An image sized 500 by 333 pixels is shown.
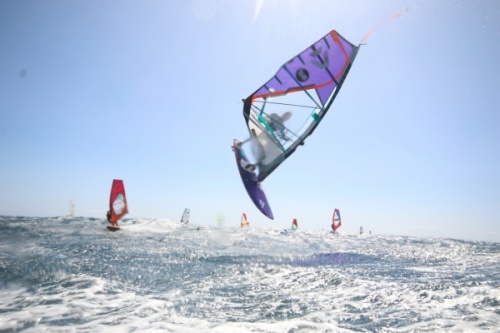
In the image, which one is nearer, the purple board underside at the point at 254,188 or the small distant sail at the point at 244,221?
the purple board underside at the point at 254,188

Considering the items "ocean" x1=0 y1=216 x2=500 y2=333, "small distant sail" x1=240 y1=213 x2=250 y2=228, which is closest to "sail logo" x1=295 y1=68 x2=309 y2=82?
"ocean" x1=0 y1=216 x2=500 y2=333

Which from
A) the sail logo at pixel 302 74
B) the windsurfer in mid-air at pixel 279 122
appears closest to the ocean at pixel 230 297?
the windsurfer in mid-air at pixel 279 122

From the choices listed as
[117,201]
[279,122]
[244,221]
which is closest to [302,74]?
[279,122]

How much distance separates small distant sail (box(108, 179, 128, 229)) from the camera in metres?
16.6

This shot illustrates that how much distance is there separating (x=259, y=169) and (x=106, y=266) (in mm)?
8553

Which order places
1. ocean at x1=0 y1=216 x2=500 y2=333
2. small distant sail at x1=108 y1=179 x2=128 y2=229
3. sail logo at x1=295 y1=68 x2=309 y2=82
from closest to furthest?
ocean at x1=0 y1=216 x2=500 y2=333, sail logo at x1=295 y1=68 x2=309 y2=82, small distant sail at x1=108 y1=179 x2=128 y2=229

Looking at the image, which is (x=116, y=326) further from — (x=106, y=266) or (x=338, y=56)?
(x=338, y=56)

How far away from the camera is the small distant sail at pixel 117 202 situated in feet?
54.3

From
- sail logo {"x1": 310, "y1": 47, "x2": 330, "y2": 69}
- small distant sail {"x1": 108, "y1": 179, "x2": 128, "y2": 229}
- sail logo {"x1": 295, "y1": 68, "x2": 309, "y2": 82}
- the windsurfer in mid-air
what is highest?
sail logo {"x1": 310, "y1": 47, "x2": 330, "y2": 69}

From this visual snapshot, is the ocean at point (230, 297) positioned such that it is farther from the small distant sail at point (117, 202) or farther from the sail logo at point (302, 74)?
the small distant sail at point (117, 202)

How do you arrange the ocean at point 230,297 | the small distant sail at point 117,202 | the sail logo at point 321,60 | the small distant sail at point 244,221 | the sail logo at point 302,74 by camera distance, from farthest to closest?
the small distant sail at point 244,221
the small distant sail at point 117,202
the sail logo at point 302,74
the sail logo at point 321,60
the ocean at point 230,297

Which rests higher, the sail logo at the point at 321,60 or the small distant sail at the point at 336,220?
the sail logo at the point at 321,60

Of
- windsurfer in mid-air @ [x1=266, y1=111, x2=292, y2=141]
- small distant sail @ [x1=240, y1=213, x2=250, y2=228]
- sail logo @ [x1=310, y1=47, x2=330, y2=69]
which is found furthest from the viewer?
small distant sail @ [x1=240, y1=213, x2=250, y2=228]

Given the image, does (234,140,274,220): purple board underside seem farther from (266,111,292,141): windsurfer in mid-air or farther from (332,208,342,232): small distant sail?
(332,208,342,232): small distant sail
